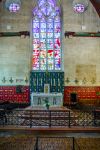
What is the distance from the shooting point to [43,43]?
25984mm

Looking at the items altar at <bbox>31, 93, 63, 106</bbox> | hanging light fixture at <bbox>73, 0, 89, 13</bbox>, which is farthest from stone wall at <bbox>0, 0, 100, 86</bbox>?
altar at <bbox>31, 93, 63, 106</bbox>

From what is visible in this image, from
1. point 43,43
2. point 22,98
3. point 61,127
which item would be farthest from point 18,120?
point 43,43

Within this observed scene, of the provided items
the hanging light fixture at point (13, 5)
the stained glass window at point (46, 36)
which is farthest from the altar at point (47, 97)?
the hanging light fixture at point (13, 5)

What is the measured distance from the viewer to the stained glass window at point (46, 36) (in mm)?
25828

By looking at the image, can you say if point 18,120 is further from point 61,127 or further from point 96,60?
point 96,60

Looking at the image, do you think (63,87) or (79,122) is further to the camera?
(63,87)

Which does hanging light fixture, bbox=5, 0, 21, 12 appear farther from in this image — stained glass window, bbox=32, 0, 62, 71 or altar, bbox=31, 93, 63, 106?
altar, bbox=31, 93, 63, 106

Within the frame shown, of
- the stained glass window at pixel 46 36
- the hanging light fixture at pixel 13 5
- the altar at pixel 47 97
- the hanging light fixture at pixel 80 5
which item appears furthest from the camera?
the stained glass window at pixel 46 36

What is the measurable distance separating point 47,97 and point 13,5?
718cm

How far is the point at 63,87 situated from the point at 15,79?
361 cm

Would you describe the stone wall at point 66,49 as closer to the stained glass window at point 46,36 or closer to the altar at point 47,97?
the stained glass window at point 46,36

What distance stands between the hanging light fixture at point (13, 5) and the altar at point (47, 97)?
6.44 m

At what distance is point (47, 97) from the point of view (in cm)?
2448

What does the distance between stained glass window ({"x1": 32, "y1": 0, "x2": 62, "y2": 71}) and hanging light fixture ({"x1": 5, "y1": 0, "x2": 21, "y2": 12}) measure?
60.7 inches
